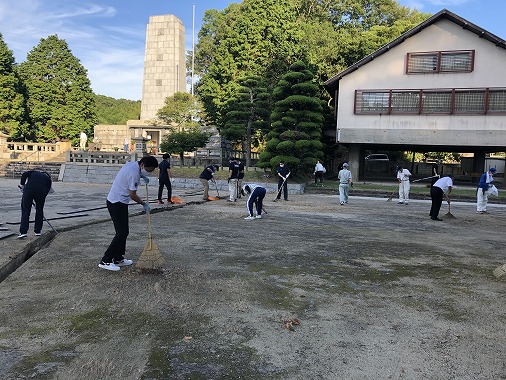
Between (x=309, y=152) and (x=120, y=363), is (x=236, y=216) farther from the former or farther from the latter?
(x=309, y=152)

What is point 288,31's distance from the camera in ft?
113

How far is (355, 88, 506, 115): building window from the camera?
21906 mm

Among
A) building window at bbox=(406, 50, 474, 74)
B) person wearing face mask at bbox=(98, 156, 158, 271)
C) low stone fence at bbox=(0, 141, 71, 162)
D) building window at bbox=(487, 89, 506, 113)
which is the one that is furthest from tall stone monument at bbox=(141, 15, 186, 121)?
person wearing face mask at bbox=(98, 156, 158, 271)

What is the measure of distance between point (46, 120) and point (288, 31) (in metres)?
27.3

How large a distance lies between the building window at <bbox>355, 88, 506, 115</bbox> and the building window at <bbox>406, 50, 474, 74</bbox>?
1.14 meters

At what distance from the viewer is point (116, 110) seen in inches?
2955

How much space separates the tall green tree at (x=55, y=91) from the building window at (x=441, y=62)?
114 ft

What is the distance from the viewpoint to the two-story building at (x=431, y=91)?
2192 centimetres

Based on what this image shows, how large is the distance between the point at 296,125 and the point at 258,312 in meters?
18.9

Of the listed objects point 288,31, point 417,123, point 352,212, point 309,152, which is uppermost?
point 288,31

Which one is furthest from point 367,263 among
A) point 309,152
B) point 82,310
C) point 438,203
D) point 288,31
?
point 288,31

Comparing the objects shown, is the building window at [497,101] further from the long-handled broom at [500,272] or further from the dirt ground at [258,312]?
the long-handled broom at [500,272]

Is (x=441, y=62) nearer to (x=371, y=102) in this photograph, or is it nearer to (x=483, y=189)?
(x=371, y=102)

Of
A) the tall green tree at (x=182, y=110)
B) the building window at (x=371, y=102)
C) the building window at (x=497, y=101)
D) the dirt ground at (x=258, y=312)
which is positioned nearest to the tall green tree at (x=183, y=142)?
the building window at (x=371, y=102)
